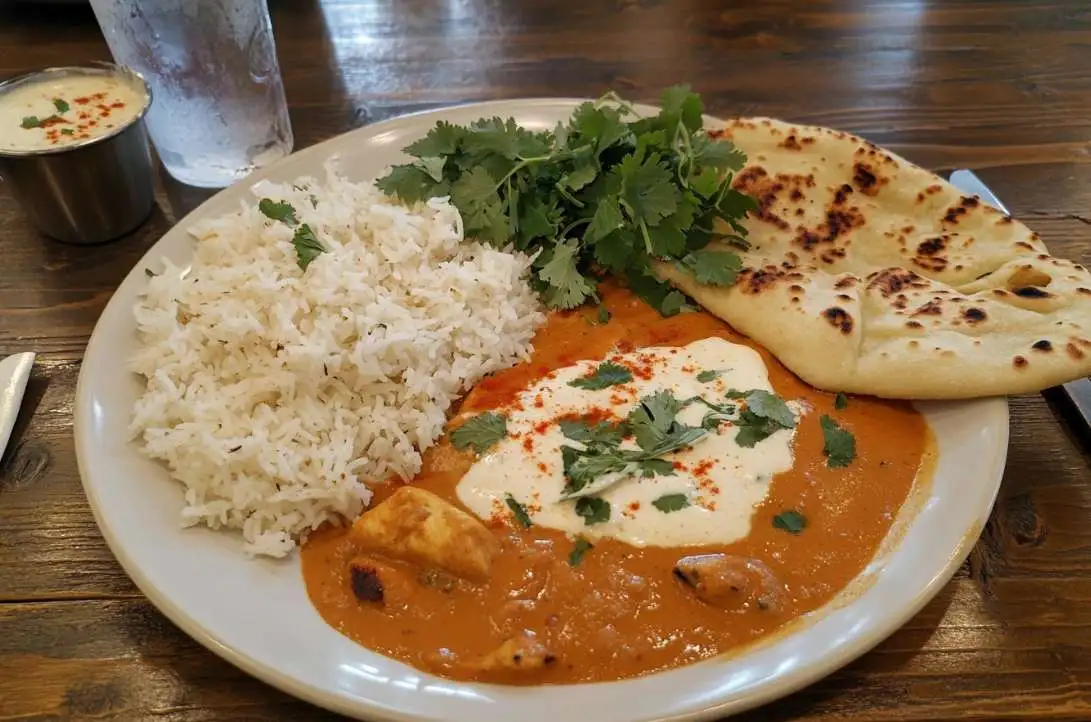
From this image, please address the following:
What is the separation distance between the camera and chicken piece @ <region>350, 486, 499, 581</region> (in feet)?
6.12

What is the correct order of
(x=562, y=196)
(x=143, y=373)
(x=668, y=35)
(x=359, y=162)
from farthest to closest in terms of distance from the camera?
1. (x=668, y=35)
2. (x=359, y=162)
3. (x=562, y=196)
4. (x=143, y=373)

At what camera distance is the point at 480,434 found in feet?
7.22

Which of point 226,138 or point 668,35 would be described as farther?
point 668,35

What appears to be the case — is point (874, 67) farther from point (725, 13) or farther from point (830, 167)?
point (830, 167)

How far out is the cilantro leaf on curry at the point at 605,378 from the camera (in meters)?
2.33

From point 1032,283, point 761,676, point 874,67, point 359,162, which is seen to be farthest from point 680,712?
point 874,67

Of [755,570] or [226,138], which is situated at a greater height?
[226,138]

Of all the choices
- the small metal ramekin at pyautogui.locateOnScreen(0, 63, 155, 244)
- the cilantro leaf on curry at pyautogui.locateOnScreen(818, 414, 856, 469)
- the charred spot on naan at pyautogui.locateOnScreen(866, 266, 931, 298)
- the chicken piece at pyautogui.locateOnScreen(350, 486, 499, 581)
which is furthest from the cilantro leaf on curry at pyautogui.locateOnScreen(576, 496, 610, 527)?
the small metal ramekin at pyautogui.locateOnScreen(0, 63, 155, 244)

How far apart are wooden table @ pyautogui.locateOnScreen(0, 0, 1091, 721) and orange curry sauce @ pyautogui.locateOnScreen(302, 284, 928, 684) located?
7.8 inches

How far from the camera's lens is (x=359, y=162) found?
308 cm

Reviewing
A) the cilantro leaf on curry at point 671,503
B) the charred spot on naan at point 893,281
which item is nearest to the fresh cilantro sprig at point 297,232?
the cilantro leaf on curry at point 671,503

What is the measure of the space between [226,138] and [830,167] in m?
2.25

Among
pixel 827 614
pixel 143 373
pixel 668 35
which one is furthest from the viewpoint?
pixel 668 35

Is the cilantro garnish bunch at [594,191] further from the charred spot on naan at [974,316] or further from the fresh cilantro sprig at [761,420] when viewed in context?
the charred spot on naan at [974,316]
